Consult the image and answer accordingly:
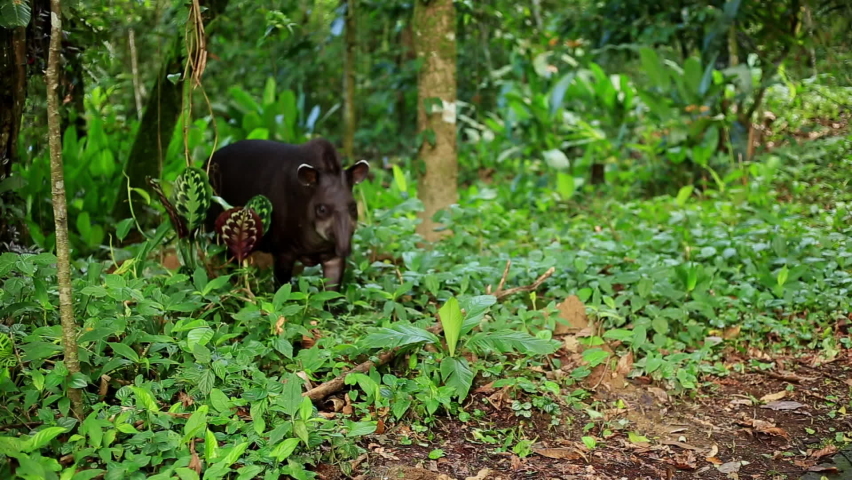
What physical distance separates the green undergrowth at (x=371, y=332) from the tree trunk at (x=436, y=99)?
296 mm

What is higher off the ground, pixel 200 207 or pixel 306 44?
pixel 306 44

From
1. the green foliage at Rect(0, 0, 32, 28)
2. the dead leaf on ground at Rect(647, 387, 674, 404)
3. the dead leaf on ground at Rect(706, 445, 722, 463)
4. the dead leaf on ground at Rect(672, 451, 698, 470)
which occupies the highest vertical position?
the green foliage at Rect(0, 0, 32, 28)

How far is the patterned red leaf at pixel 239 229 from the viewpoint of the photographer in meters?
3.90

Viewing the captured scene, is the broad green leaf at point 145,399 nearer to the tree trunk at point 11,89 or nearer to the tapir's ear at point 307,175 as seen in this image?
the tapir's ear at point 307,175

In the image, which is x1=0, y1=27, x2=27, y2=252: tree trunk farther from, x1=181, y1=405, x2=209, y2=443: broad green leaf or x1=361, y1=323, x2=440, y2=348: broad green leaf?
x1=361, y1=323, x2=440, y2=348: broad green leaf

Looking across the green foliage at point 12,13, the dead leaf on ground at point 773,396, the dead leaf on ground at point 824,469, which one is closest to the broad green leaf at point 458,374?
the dead leaf on ground at point 824,469

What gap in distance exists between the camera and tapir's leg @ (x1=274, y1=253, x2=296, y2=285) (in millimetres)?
4336

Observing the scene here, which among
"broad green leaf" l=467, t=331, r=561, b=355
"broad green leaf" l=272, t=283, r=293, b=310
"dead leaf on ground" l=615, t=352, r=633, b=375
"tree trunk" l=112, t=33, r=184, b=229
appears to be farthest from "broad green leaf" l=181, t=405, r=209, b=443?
"tree trunk" l=112, t=33, r=184, b=229

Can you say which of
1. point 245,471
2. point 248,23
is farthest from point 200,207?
point 248,23

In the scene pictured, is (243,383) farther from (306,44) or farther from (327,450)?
(306,44)

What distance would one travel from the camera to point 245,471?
256 cm

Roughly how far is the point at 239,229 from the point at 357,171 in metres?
0.74

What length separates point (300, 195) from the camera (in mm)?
4242

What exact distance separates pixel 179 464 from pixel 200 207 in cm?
159
